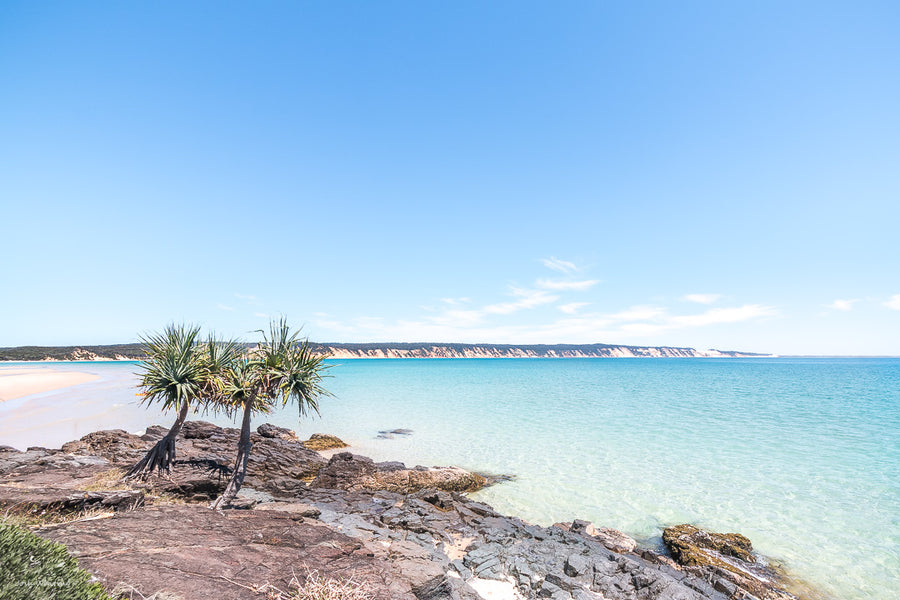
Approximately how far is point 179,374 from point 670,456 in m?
22.1

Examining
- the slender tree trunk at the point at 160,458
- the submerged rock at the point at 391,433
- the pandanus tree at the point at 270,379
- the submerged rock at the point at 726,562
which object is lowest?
the submerged rock at the point at 391,433

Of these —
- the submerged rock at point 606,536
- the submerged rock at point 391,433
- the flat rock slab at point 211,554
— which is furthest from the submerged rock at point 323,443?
the submerged rock at point 606,536

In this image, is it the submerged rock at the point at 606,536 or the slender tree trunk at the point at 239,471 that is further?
the submerged rock at the point at 606,536

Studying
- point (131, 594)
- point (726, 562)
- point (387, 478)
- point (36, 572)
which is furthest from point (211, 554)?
point (726, 562)

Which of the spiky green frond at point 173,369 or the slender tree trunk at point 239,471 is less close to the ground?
the spiky green frond at point 173,369

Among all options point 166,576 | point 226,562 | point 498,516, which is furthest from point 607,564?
point 166,576

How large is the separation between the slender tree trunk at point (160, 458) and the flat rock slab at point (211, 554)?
4481 millimetres

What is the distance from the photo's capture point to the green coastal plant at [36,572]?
10.4 feet

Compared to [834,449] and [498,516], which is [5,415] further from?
[834,449]

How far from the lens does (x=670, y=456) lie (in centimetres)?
2042

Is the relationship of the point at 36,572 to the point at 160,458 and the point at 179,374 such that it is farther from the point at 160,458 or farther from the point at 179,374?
the point at 160,458

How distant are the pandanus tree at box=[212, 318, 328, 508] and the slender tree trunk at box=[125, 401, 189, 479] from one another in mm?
2580

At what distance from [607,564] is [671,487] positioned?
30.4 feet

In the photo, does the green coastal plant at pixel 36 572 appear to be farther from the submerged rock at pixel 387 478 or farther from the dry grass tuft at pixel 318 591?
the submerged rock at pixel 387 478
